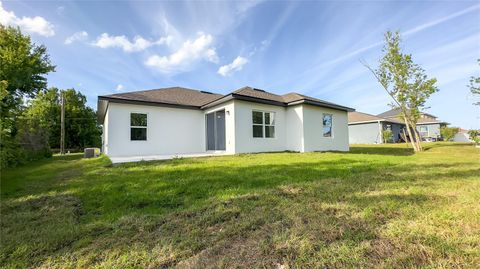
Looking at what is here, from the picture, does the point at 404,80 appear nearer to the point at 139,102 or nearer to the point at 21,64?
the point at 139,102

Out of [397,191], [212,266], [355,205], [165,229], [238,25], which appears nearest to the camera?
[212,266]

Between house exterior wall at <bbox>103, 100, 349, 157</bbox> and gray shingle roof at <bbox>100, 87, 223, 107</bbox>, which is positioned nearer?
house exterior wall at <bbox>103, 100, 349, 157</bbox>

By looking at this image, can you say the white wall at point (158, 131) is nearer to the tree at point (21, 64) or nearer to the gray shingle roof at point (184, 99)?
the gray shingle roof at point (184, 99)

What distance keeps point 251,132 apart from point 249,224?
8.50 meters

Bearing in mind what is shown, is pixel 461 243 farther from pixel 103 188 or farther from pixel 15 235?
pixel 103 188

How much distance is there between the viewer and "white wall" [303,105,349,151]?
1172 cm

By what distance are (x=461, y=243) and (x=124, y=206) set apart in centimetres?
396

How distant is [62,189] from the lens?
4688mm

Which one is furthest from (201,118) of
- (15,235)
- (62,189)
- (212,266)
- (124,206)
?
(212,266)

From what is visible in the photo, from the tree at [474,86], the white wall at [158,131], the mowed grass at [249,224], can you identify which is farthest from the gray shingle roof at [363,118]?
the mowed grass at [249,224]

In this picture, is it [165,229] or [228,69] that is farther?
[228,69]

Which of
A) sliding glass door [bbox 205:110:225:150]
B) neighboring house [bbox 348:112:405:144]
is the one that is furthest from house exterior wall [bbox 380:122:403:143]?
sliding glass door [bbox 205:110:225:150]

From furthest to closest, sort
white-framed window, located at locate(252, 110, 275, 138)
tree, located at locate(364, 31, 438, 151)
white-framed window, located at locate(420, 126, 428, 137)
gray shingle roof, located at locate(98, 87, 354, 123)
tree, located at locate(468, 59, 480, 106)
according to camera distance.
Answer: white-framed window, located at locate(420, 126, 428, 137), tree, located at locate(364, 31, 438, 151), white-framed window, located at locate(252, 110, 275, 138), gray shingle roof, located at locate(98, 87, 354, 123), tree, located at locate(468, 59, 480, 106)

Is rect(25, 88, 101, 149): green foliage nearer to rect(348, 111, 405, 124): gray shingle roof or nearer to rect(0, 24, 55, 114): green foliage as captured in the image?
rect(0, 24, 55, 114): green foliage
